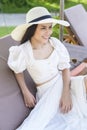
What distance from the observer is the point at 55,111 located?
7.75 feet

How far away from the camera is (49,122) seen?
2.29 m

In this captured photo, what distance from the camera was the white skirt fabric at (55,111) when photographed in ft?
7.31

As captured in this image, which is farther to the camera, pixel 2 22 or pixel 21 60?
pixel 2 22

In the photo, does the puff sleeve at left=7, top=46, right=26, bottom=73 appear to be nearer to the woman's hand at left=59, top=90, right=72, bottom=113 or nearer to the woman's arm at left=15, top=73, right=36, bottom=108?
the woman's arm at left=15, top=73, right=36, bottom=108

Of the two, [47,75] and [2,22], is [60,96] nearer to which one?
[47,75]

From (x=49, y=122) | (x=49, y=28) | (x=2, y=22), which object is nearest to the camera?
(x=49, y=122)

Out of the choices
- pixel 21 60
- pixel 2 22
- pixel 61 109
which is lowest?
pixel 2 22

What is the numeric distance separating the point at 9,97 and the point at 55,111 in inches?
13.2

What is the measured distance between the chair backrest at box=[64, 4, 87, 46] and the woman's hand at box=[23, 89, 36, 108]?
148cm

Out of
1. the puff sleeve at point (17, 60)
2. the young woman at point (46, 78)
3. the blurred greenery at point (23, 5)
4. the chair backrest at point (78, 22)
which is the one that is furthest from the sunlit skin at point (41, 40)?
the blurred greenery at point (23, 5)

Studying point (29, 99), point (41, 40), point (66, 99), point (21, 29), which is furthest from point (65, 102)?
point (21, 29)

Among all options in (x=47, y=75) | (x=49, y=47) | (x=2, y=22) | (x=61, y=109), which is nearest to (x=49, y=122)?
(x=61, y=109)

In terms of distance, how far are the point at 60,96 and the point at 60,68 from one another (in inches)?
8.8

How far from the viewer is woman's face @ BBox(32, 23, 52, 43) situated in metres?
2.41
